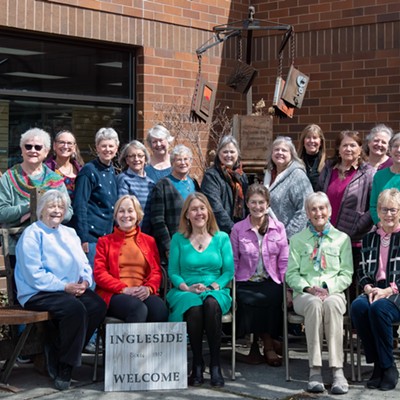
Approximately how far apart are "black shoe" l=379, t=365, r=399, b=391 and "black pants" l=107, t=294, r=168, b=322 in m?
1.66

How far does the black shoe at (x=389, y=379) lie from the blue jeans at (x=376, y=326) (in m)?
0.05

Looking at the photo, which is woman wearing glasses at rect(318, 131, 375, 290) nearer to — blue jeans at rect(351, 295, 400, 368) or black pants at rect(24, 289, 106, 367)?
blue jeans at rect(351, 295, 400, 368)

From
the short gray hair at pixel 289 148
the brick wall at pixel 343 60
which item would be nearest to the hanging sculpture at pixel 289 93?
the short gray hair at pixel 289 148

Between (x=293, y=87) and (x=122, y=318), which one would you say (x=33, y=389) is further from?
(x=293, y=87)

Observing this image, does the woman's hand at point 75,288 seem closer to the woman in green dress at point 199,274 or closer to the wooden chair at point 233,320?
the woman in green dress at point 199,274

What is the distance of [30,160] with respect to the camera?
6.89 meters

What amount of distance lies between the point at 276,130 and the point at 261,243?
4.49 meters

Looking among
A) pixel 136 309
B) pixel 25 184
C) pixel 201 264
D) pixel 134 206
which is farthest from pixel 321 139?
pixel 25 184

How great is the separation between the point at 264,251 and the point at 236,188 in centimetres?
68

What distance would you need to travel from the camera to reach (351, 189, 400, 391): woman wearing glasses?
6.38m

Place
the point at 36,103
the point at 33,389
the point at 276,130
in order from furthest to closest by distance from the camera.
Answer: the point at 276,130, the point at 36,103, the point at 33,389

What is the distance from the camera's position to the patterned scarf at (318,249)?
676 cm

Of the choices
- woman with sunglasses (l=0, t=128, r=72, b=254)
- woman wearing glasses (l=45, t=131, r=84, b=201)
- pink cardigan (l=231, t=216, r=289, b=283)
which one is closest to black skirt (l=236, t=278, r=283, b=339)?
pink cardigan (l=231, t=216, r=289, b=283)

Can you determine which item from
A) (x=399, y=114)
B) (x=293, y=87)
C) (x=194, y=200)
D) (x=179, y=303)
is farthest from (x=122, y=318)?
(x=399, y=114)
